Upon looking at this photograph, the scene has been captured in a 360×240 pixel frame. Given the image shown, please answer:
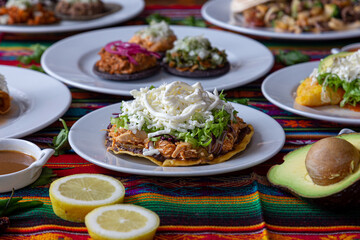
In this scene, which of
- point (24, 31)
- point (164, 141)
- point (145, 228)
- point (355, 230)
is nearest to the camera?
point (145, 228)

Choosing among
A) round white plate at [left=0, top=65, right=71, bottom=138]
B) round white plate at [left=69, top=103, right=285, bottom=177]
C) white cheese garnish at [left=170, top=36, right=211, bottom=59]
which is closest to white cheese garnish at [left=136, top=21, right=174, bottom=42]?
white cheese garnish at [left=170, top=36, right=211, bottom=59]

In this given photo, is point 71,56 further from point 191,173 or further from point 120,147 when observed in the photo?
point 191,173

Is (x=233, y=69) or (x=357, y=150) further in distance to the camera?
(x=233, y=69)

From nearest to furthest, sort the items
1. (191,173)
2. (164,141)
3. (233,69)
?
(191,173)
(164,141)
(233,69)

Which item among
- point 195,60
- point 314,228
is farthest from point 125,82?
point 314,228

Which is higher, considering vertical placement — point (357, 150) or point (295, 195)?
point (357, 150)

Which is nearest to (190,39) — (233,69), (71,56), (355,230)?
(233,69)

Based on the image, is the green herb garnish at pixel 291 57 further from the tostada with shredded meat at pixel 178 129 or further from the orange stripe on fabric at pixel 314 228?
the orange stripe on fabric at pixel 314 228

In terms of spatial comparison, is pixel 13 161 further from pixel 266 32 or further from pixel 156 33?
pixel 266 32
